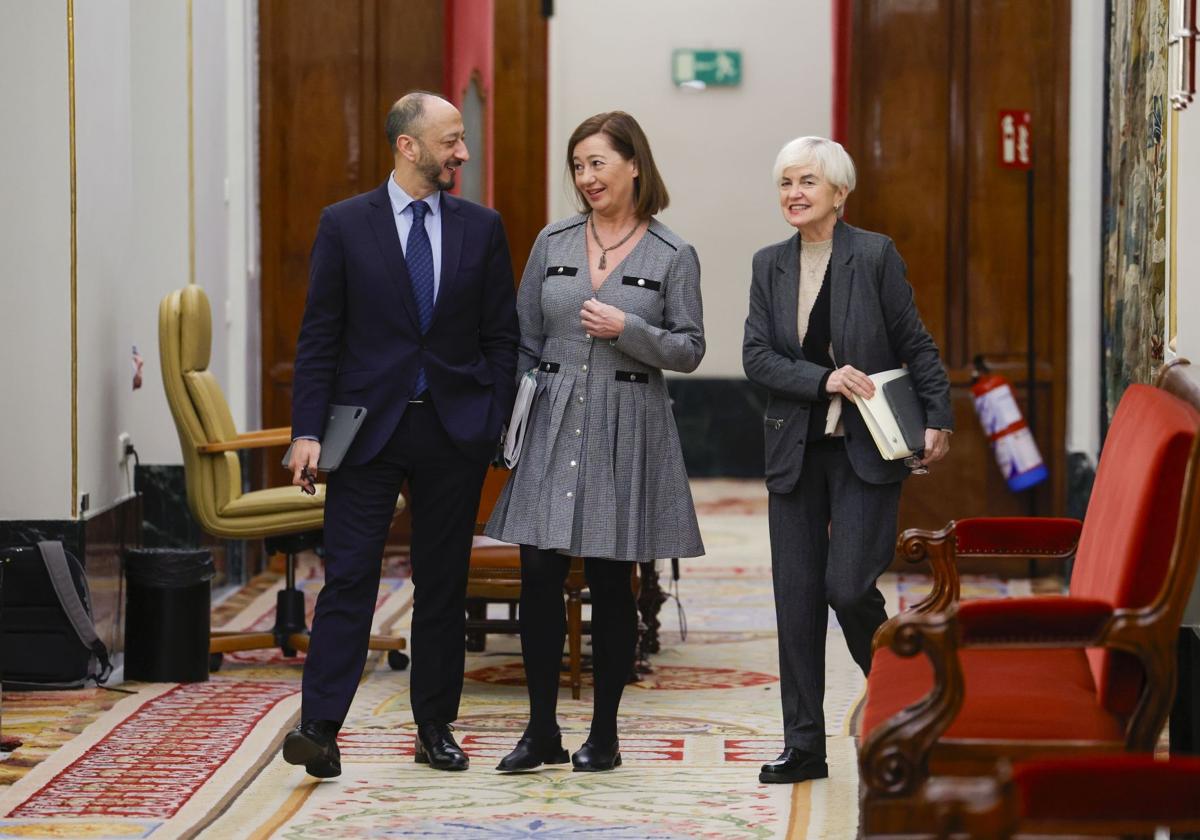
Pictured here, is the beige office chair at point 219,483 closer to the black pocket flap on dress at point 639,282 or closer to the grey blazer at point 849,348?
the black pocket flap on dress at point 639,282

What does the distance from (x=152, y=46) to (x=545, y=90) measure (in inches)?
121

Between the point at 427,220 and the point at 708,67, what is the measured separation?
867 centimetres

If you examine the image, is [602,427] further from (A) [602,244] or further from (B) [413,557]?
(B) [413,557]

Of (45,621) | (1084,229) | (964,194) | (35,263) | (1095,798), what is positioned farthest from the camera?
(964,194)

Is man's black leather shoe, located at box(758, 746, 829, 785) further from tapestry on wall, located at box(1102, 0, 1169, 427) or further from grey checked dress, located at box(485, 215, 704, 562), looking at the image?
tapestry on wall, located at box(1102, 0, 1169, 427)

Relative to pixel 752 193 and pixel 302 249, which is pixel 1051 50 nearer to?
pixel 302 249

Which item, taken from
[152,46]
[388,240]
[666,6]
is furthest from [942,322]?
[666,6]

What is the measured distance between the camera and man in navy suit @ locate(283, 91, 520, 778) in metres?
4.79

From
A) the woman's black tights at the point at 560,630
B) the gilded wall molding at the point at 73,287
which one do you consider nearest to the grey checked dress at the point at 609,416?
the woman's black tights at the point at 560,630

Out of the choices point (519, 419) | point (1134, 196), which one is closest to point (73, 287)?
point (519, 419)

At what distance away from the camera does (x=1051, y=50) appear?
859cm

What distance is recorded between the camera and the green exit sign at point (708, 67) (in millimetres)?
13242

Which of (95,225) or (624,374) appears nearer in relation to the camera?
(624,374)

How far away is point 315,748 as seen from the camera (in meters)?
4.75
